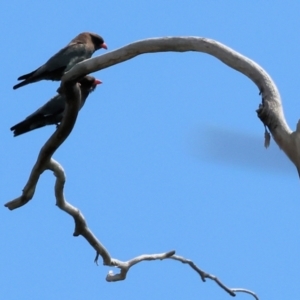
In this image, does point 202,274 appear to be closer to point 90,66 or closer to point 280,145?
point 90,66

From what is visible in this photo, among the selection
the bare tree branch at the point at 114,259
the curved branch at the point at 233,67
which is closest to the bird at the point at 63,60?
the bare tree branch at the point at 114,259

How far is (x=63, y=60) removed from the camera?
29.0 ft

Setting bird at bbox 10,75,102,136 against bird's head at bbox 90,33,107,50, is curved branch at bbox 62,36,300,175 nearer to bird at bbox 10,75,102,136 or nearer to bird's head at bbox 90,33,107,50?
bird at bbox 10,75,102,136

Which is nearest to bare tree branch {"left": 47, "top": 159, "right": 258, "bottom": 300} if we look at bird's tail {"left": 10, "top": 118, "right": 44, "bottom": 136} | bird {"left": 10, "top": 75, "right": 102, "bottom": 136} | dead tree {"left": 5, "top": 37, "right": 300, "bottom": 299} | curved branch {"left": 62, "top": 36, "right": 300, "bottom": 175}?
dead tree {"left": 5, "top": 37, "right": 300, "bottom": 299}

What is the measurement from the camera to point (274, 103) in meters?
4.28

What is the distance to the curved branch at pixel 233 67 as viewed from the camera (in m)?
4.16

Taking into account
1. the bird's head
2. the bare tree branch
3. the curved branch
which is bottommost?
the bare tree branch

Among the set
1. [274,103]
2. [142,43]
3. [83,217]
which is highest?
[142,43]

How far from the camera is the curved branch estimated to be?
4.16 metres

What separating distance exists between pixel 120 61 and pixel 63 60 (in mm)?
3591

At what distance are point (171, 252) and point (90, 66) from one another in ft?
5.79

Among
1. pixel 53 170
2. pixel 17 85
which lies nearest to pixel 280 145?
pixel 53 170

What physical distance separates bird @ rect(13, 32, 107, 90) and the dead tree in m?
2.45

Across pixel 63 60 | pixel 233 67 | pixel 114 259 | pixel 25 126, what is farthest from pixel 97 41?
pixel 233 67
